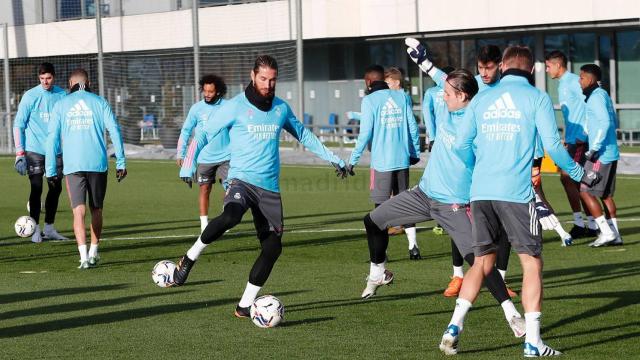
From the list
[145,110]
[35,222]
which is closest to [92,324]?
[35,222]

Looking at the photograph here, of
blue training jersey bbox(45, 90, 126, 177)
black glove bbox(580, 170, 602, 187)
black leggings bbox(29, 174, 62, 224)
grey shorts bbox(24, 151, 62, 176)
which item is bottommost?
black leggings bbox(29, 174, 62, 224)

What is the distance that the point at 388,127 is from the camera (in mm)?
13492

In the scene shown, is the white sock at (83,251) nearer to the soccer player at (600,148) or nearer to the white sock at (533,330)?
the soccer player at (600,148)

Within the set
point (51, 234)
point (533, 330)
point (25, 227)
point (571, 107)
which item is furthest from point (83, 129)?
point (533, 330)

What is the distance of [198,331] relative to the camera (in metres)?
9.15

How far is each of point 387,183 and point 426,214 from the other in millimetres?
3852

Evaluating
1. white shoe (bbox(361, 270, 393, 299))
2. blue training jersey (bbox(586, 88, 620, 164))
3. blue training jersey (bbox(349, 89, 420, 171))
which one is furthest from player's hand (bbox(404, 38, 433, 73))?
blue training jersey (bbox(586, 88, 620, 164))

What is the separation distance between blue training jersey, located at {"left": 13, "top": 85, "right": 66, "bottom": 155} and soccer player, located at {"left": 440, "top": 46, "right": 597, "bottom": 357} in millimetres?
9086

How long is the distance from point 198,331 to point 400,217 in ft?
6.06

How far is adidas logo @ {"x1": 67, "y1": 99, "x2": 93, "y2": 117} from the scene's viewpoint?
1295 cm

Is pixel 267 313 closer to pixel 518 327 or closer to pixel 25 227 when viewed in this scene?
pixel 518 327

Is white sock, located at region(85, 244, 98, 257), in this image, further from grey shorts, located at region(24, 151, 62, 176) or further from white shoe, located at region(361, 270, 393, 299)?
white shoe, located at region(361, 270, 393, 299)

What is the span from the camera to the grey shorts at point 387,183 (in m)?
13.5

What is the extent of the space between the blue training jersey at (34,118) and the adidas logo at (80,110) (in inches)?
125
